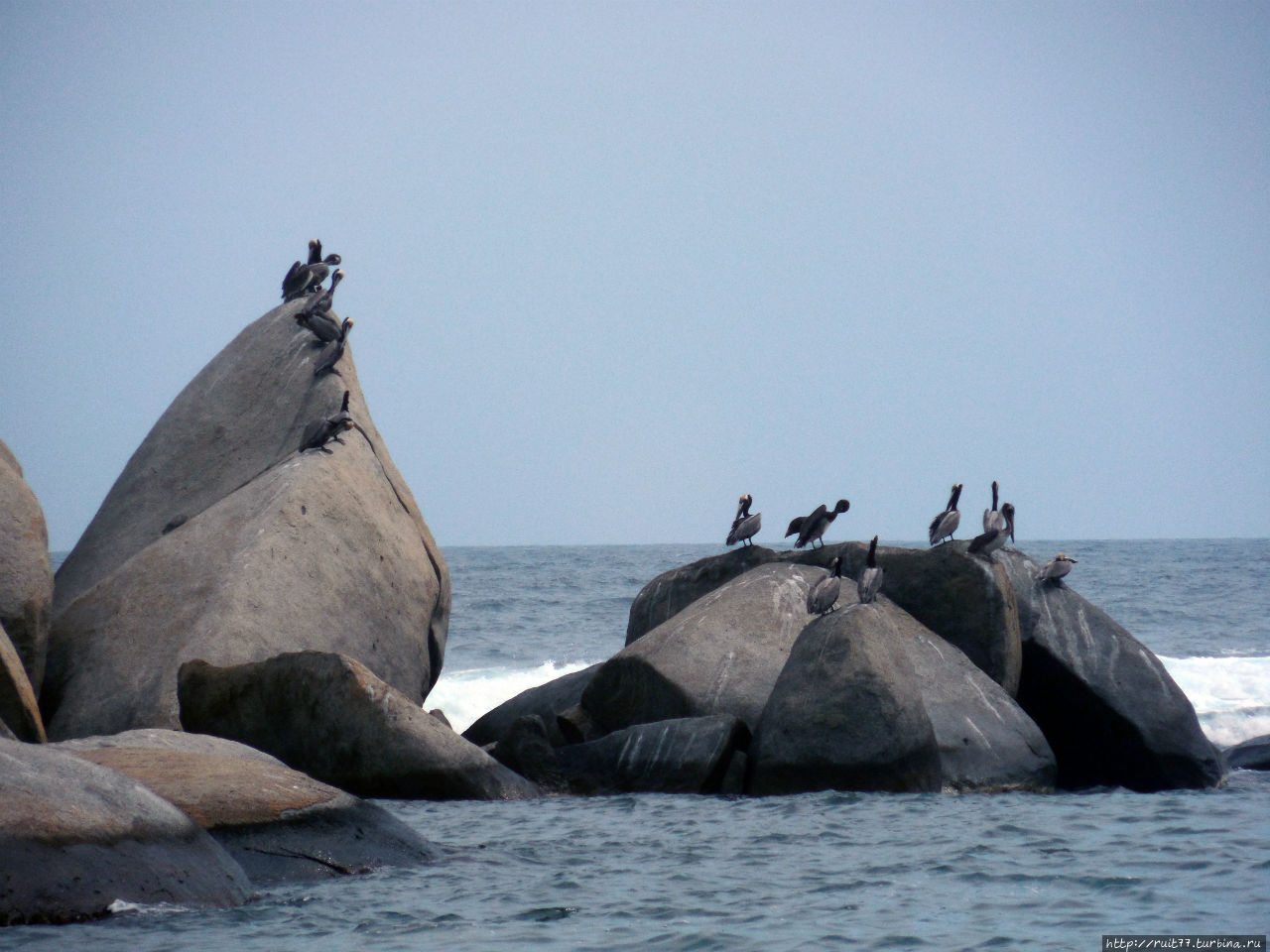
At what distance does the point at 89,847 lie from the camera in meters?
6.88

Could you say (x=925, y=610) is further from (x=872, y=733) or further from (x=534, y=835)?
(x=534, y=835)

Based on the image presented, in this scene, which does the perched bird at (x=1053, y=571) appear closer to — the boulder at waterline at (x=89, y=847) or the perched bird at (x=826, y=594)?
the perched bird at (x=826, y=594)

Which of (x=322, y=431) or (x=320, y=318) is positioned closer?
(x=322, y=431)

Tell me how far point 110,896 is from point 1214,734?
1520cm

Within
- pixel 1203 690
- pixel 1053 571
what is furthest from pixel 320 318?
pixel 1203 690

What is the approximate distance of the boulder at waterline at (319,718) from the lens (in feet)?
35.6

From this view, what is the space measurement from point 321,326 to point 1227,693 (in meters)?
14.7

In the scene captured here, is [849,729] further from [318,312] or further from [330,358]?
[318,312]

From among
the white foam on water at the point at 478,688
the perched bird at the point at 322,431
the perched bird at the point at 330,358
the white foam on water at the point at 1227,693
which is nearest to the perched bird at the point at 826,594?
the perched bird at the point at 322,431

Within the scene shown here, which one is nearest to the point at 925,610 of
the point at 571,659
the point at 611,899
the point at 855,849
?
the point at 855,849

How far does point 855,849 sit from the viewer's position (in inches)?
358

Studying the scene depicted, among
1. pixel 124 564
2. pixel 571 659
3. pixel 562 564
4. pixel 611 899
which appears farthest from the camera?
pixel 562 564

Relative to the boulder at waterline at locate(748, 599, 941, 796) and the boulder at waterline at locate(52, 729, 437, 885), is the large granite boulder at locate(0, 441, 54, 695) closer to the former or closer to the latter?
the boulder at waterline at locate(52, 729, 437, 885)

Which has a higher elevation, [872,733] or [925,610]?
[925,610]
